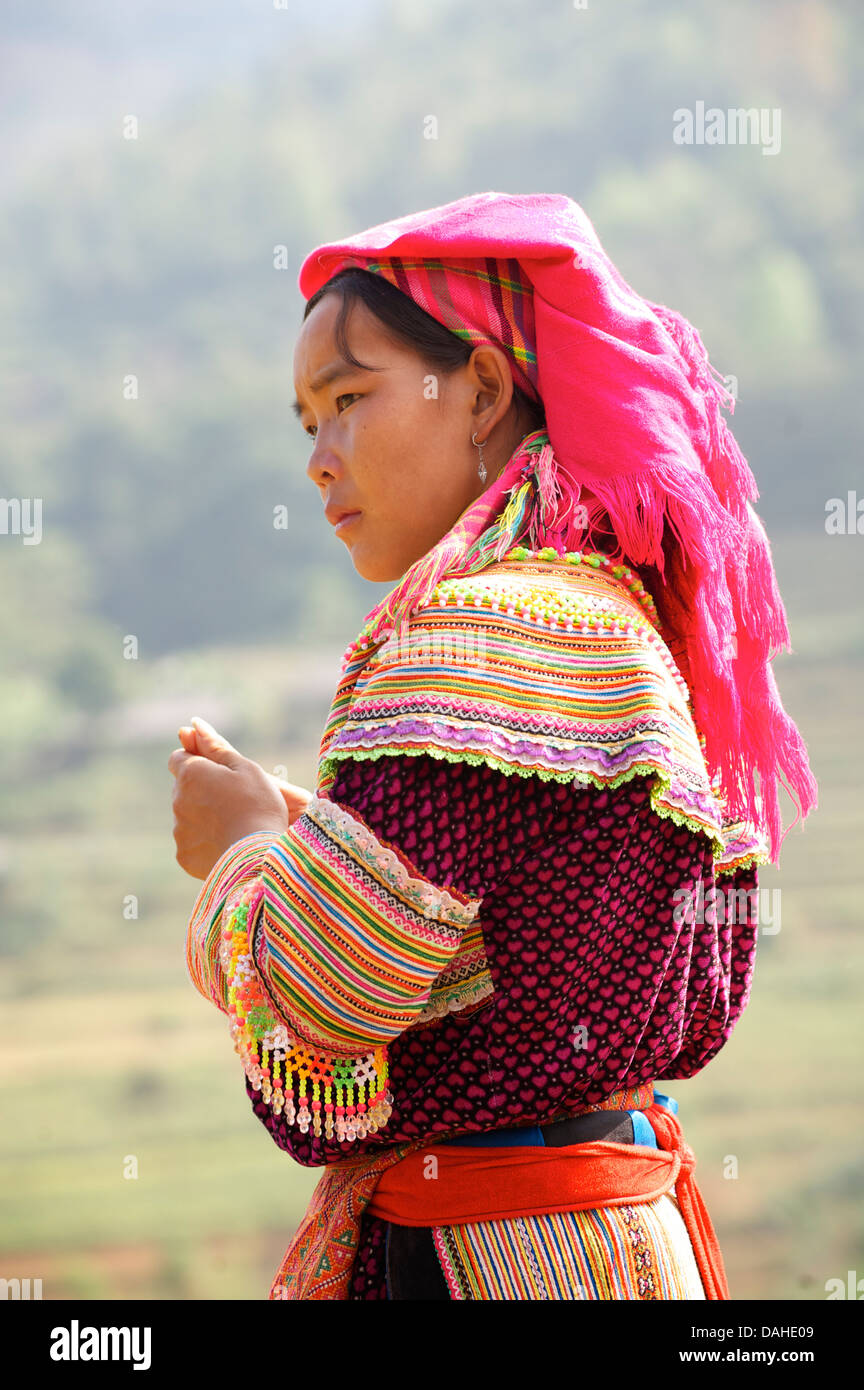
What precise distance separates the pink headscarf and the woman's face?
0.05m

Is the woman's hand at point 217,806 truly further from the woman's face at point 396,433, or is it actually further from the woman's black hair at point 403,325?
the woman's black hair at point 403,325

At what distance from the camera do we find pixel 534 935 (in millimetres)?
1293

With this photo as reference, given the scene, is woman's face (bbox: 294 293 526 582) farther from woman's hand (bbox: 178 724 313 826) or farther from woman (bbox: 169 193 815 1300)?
woman's hand (bbox: 178 724 313 826)

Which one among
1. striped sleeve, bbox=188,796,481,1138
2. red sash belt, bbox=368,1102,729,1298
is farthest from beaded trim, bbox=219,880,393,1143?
red sash belt, bbox=368,1102,729,1298

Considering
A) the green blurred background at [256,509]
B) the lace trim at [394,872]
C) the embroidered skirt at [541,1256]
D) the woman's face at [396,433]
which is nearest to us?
the lace trim at [394,872]

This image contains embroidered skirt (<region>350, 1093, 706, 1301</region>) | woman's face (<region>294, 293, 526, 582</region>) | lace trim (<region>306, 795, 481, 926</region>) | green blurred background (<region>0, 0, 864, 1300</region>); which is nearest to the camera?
lace trim (<region>306, 795, 481, 926</region>)

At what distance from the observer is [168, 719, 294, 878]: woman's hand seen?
1.45m

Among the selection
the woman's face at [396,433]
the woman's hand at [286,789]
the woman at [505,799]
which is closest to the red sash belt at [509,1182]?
the woman at [505,799]

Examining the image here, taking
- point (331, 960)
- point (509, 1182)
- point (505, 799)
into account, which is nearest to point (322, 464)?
point (505, 799)

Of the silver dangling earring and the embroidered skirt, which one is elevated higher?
the silver dangling earring

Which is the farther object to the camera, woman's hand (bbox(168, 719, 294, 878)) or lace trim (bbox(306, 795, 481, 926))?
woman's hand (bbox(168, 719, 294, 878))

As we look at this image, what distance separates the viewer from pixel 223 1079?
718 centimetres

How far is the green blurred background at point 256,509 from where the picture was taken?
20.4ft

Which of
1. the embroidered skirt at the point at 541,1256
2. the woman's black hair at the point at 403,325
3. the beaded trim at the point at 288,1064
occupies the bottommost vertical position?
the embroidered skirt at the point at 541,1256
